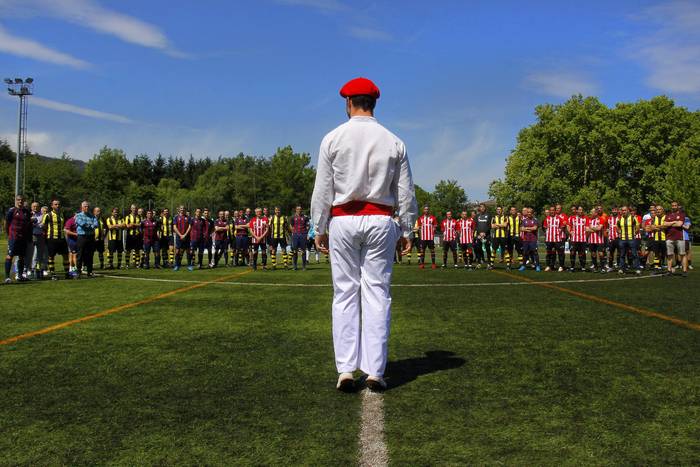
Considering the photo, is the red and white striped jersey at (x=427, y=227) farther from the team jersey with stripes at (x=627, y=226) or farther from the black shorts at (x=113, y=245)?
the black shorts at (x=113, y=245)

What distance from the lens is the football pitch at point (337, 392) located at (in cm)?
306

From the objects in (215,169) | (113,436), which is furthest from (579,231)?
(215,169)

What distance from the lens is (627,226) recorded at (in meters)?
18.2

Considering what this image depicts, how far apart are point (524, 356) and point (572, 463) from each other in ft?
8.06

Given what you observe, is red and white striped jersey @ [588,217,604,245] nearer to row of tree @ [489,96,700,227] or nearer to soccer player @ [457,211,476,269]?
soccer player @ [457,211,476,269]

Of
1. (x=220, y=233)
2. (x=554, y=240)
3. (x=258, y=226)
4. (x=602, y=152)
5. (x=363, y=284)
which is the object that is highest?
(x=602, y=152)

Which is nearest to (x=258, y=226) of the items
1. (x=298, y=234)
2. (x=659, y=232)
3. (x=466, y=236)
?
(x=298, y=234)

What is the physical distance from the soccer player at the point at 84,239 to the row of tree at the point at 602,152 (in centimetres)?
5064

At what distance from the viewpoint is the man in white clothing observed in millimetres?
4242

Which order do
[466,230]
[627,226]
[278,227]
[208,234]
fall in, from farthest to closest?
1. [208,234]
2. [466,230]
3. [278,227]
4. [627,226]

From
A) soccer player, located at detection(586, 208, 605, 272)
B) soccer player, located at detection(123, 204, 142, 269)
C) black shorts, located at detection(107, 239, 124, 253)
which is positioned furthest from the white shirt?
soccer player, located at detection(123, 204, 142, 269)

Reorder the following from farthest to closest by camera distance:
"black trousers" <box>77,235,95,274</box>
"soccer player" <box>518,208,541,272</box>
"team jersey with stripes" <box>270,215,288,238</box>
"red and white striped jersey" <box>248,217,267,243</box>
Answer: "team jersey with stripes" <box>270,215,288,238</box>, "red and white striped jersey" <box>248,217,267,243</box>, "soccer player" <box>518,208,541,272</box>, "black trousers" <box>77,235,95,274</box>

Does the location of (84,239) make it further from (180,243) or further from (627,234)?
(627,234)

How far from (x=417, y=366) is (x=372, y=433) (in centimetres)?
173
